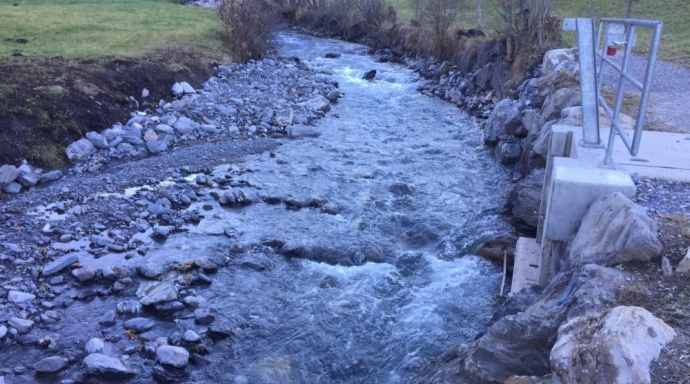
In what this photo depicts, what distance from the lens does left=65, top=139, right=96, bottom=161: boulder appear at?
1118 centimetres

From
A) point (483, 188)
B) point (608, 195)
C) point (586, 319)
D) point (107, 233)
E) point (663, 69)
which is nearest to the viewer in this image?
point (586, 319)

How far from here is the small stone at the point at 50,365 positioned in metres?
5.53

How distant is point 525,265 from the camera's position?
6859mm

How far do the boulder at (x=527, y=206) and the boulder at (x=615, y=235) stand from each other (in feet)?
11.5

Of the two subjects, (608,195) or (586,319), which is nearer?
(586,319)

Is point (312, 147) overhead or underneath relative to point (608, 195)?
underneath

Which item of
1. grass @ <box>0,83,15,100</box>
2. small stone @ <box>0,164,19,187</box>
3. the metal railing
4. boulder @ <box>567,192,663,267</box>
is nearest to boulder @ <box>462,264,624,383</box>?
boulder @ <box>567,192,663,267</box>

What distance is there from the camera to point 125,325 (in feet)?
20.8

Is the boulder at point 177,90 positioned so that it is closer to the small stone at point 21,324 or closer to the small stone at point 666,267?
the small stone at point 21,324

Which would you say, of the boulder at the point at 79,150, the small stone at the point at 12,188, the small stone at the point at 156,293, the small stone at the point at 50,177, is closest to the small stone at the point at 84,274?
the small stone at the point at 156,293

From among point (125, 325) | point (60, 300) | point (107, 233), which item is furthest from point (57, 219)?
point (125, 325)

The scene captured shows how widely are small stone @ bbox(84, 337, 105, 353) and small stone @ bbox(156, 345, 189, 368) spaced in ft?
2.04

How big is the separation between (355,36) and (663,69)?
61.4ft

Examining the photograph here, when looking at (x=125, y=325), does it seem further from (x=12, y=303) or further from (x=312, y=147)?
(x=312, y=147)
